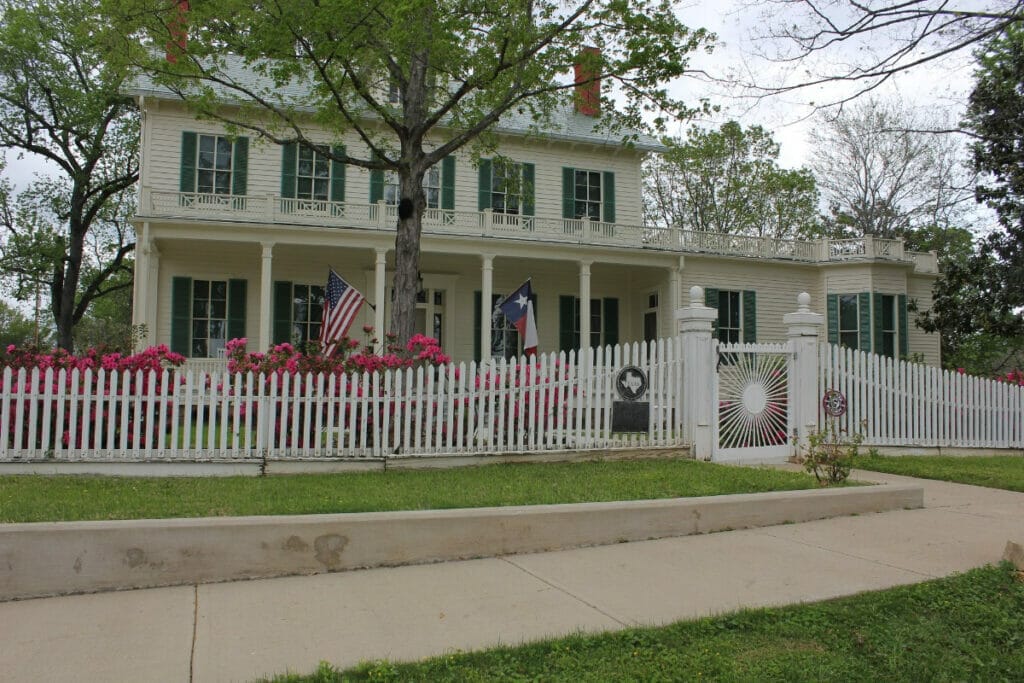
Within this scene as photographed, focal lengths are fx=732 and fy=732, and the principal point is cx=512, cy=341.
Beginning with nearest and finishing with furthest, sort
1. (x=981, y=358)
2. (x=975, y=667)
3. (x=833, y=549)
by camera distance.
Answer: (x=975, y=667) < (x=833, y=549) < (x=981, y=358)

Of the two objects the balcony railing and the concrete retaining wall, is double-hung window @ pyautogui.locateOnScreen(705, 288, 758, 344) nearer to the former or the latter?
the balcony railing

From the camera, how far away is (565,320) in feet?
70.8

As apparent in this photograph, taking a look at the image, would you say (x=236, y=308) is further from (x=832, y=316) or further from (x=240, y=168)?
(x=832, y=316)

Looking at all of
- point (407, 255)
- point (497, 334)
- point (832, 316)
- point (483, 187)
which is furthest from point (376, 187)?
point (832, 316)

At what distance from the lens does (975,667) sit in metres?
3.38

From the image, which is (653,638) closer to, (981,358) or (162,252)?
(162,252)

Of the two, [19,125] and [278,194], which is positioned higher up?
[19,125]

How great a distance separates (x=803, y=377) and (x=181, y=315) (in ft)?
48.9

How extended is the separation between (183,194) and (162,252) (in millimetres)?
1936

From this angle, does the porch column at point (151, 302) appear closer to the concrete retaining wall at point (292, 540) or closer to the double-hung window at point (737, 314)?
the concrete retaining wall at point (292, 540)

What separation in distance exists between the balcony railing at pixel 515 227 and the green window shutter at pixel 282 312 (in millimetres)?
2184

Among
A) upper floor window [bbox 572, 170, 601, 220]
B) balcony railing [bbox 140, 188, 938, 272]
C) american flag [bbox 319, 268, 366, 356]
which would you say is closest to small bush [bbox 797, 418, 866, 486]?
american flag [bbox 319, 268, 366, 356]

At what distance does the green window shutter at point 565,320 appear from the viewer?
70.4 ft

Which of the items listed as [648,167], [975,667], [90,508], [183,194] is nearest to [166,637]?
[90,508]
